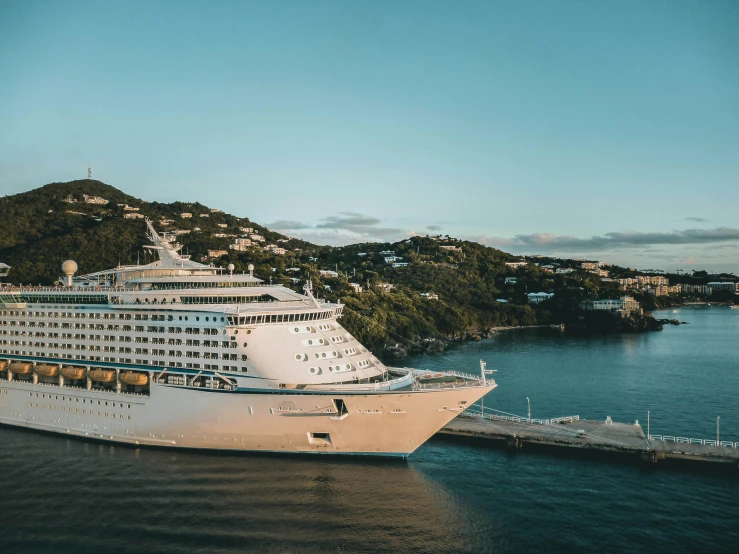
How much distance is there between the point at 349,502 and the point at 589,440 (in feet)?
42.6

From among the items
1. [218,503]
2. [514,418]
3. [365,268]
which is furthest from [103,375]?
[365,268]

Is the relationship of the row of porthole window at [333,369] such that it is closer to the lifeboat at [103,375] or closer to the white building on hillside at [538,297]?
the lifeboat at [103,375]

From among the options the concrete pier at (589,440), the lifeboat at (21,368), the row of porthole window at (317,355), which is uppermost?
the row of porthole window at (317,355)

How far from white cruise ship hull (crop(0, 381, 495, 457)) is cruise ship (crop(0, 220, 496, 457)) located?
49 millimetres

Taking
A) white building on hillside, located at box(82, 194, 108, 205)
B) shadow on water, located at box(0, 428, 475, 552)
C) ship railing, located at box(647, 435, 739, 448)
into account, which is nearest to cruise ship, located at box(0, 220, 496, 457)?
shadow on water, located at box(0, 428, 475, 552)

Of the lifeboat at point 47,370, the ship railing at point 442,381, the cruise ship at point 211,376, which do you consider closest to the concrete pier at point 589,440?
the ship railing at point 442,381

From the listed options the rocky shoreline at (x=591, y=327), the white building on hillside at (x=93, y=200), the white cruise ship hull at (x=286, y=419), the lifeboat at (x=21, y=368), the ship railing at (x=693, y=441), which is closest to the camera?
the white cruise ship hull at (x=286, y=419)

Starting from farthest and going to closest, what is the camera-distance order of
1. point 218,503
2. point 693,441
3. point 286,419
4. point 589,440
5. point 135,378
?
1. point 693,441
2. point 589,440
3. point 135,378
4. point 286,419
5. point 218,503

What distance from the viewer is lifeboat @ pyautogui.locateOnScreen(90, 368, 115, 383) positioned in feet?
85.7

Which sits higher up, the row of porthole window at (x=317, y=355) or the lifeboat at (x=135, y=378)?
the row of porthole window at (x=317, y=355)

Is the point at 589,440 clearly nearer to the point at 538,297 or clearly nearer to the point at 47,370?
the point at 47,370

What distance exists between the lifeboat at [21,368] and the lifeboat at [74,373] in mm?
2662

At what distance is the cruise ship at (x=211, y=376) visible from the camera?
22641 mm

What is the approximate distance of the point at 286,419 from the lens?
2262cm
